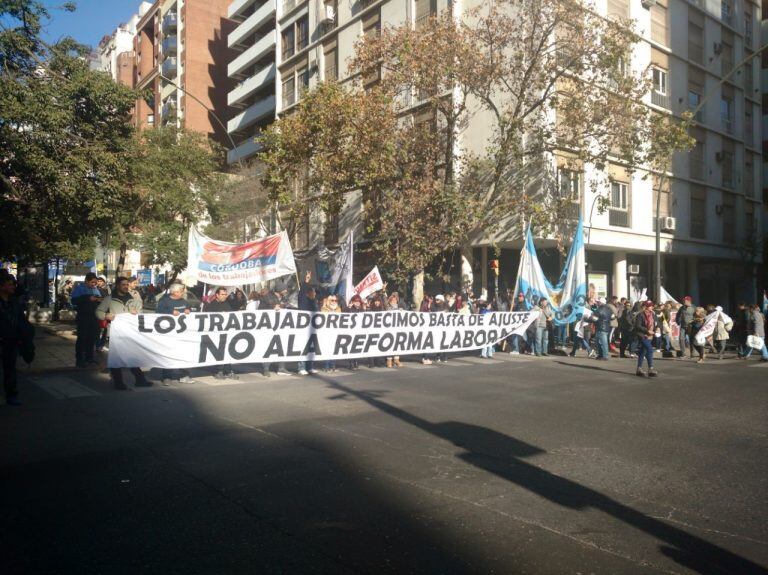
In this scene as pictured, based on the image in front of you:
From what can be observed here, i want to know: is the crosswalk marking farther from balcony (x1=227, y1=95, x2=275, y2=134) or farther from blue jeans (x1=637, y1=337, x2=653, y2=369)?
balcony (x1=227, y1=95, x2=275, y2=134)

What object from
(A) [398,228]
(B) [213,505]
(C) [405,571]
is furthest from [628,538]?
(A) [398,228]

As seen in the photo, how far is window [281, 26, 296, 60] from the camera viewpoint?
37.9m

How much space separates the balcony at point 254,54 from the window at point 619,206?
25449 mm

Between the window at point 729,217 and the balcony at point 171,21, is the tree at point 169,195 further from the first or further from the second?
the balcony at point 171,21

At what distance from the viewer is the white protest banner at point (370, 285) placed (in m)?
15.7

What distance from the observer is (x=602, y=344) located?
16.8 meters

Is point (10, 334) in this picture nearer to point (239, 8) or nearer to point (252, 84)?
point (252, 84)

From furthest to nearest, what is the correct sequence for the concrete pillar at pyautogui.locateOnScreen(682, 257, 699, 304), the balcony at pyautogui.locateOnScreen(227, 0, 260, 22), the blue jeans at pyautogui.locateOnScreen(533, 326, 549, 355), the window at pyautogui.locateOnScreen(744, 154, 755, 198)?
1. the balcony at pyautogui.locateOnScreen(227, 0, 260, 22)
2. the window at pyautogui.locateOnScreen(744, 154, 755, 198)
3. the concrete pillar at pyautogui.locateOnScreen(682, 257, 699, 304)
4. the blue jeans at pyautogui.locateOnScreen(533, 326, 549, 355)

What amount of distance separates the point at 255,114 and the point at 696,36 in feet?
90.0

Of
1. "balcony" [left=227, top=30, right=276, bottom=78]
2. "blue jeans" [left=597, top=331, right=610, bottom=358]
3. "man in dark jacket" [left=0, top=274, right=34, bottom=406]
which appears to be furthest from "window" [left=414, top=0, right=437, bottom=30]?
"man in dark jacket" [left=0, top=274, right=34, bottom=406]

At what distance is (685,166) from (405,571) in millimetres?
30555

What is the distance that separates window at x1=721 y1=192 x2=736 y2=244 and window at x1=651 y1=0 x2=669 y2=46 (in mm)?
8952

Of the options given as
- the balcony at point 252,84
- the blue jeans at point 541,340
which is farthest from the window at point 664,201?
the balcony at point 252,84

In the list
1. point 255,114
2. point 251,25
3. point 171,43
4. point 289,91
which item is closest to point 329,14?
point 289,91
